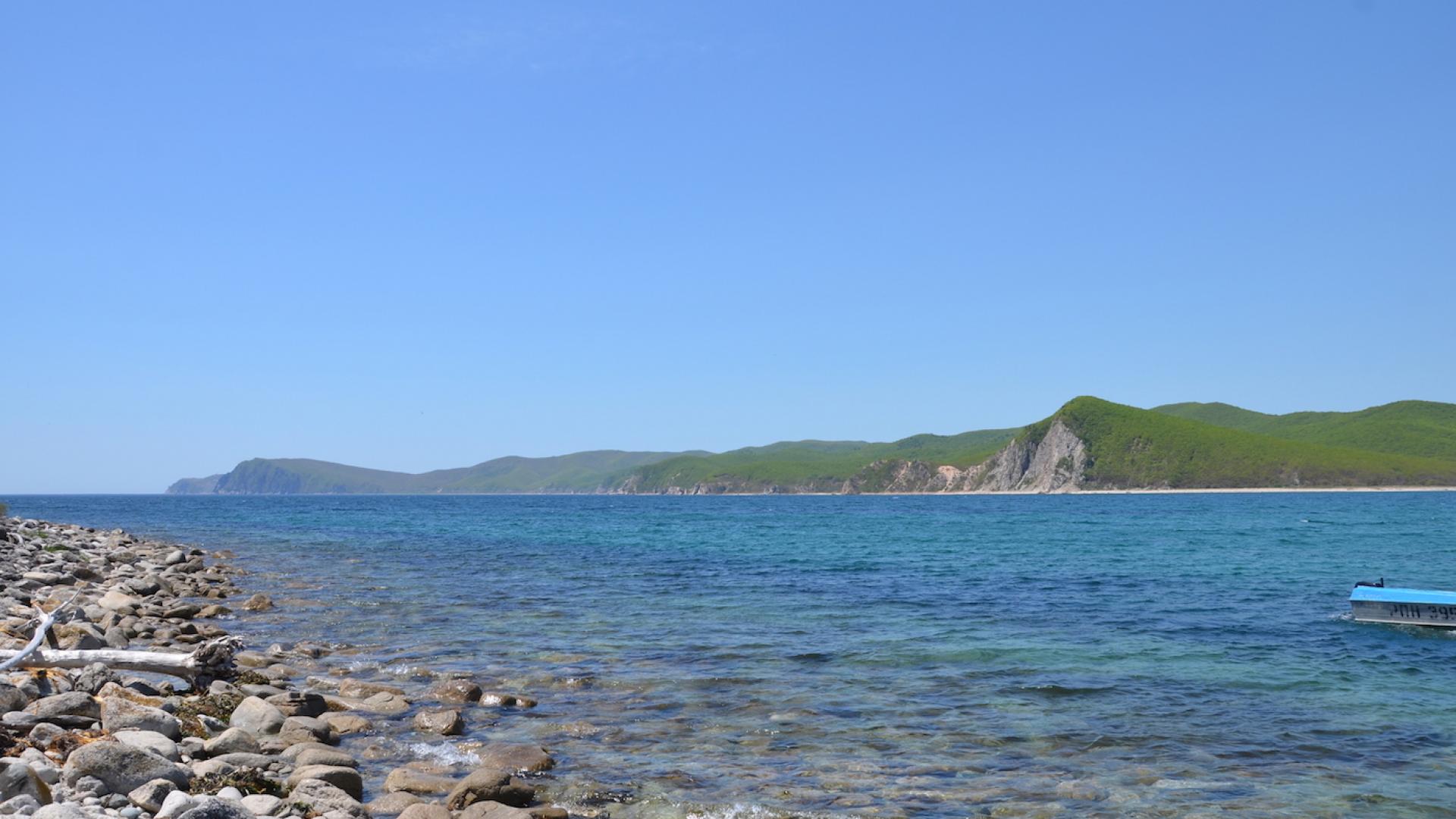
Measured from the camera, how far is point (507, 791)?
1173 centimetres

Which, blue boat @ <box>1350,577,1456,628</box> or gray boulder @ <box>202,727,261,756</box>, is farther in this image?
blue boat @ <box>1350,577,1456,628</box>

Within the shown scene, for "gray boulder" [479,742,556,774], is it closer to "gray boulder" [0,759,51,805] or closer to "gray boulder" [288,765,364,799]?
"gray boulder" [288,765,364,799]

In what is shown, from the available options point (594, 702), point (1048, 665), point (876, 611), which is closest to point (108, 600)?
point (594, 702)

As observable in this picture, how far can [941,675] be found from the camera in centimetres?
1958

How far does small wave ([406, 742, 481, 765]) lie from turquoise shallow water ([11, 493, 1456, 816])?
0.99 m

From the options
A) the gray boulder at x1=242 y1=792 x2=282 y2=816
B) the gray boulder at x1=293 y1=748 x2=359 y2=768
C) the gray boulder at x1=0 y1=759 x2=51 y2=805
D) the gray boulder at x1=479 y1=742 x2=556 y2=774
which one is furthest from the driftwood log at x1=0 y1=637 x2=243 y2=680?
the gray boulder at x1=0 y1=759 x2=51 y2=805

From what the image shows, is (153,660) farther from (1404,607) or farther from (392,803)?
(1404,607)

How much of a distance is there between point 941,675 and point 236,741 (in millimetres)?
13041

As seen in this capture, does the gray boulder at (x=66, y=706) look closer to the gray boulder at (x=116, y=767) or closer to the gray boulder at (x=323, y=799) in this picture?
the gray boulder at (x=116, y=767)

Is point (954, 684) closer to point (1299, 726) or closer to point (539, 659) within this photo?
point (1299, 726)

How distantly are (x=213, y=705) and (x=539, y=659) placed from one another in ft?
24.9

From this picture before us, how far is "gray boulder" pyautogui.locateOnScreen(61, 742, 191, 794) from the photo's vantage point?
385 inches

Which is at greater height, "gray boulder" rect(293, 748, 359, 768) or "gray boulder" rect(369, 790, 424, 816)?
"gray boulder" rect(293, 748, 359, 768)

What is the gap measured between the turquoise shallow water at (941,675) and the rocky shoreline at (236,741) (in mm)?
1135
